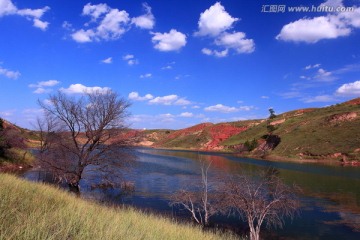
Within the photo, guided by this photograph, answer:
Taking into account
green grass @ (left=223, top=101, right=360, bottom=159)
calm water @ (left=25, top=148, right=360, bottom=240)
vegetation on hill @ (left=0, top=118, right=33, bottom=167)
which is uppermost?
green grass @ (left=223, top=101, right=360, bottom=159)

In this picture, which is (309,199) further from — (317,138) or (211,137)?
(211,137)

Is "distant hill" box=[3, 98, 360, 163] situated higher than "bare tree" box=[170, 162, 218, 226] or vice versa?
"distant hill" box=[3, 98, 360, 163]

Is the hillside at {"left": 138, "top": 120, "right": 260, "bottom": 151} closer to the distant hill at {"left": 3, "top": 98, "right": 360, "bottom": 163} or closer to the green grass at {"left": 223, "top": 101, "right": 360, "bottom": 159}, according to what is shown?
the distant hill at {"left": 3, "top": 98, "right": 360, "bottom": 163}

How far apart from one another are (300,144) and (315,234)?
6206 centimetres

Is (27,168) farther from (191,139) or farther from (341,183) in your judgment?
(191,139)

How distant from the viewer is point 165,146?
152 meters

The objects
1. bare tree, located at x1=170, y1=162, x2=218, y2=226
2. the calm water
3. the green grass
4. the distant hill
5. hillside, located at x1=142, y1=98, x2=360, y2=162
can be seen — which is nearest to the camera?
bare tree, located at x1=170, y1=162, x2=218, y2=226

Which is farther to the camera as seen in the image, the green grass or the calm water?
the green grass

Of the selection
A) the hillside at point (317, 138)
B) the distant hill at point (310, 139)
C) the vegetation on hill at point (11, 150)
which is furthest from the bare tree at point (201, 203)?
the distant hill at point (310, 139)

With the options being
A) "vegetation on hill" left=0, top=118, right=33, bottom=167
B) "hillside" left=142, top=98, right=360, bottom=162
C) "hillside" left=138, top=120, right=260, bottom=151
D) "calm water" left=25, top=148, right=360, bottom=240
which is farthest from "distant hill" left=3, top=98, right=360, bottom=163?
"calm water" left=25, top=148, right=360, bottom=240

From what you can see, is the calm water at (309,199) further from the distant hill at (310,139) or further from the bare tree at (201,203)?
the distant hill at (310,139)

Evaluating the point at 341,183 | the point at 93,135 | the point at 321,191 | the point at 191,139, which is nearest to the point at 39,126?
the point at 93,135

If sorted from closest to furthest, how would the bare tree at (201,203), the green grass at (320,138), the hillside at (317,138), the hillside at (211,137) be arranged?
the bare tree at (201,203)
the hillside at (317,138)
the green grass at (320,138)
the hillside at (211,137)

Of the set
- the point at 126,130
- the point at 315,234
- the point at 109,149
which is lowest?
the point at 315,234
